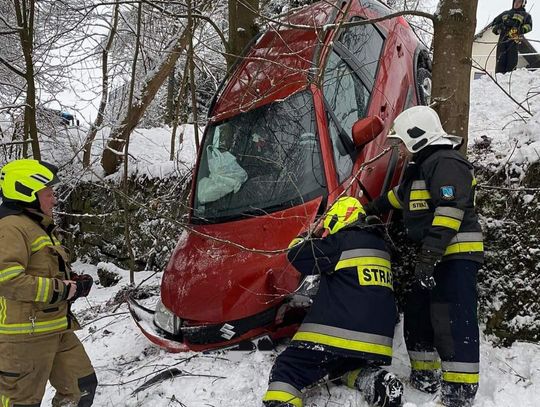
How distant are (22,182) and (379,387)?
2.63 m

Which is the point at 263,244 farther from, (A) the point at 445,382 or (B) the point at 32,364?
(B) the point at 32,364

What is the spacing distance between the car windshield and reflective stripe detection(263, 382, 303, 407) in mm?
1264

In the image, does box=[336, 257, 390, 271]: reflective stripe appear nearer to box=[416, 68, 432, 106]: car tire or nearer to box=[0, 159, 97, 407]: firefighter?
box=[0, 159, 97, 407]: firefighter

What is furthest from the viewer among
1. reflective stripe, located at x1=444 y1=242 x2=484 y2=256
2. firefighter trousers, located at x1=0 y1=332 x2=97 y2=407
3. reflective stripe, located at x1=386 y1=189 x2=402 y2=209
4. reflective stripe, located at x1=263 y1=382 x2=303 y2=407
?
reflective stripe, located at x1=386 y1=189 x2=402 y2=209

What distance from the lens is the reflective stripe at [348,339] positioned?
286 cm

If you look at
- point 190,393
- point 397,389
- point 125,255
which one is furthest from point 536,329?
point 125,255

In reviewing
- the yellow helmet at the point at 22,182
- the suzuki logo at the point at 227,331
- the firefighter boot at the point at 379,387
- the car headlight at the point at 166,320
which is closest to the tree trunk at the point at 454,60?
the firefighter boot at the point at 379,387

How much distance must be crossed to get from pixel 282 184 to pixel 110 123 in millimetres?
7209

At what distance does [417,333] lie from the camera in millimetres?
3236

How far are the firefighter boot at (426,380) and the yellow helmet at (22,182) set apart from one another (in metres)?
2.77

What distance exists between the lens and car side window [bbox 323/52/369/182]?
3.73 m

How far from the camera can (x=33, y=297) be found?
125 inches

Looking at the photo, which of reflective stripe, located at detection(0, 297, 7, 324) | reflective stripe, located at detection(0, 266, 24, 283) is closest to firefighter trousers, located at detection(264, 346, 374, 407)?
reflective stripe, located at detection(0, 266, 24, 283)

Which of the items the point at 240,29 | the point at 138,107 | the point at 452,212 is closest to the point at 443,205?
the point at 452,212
